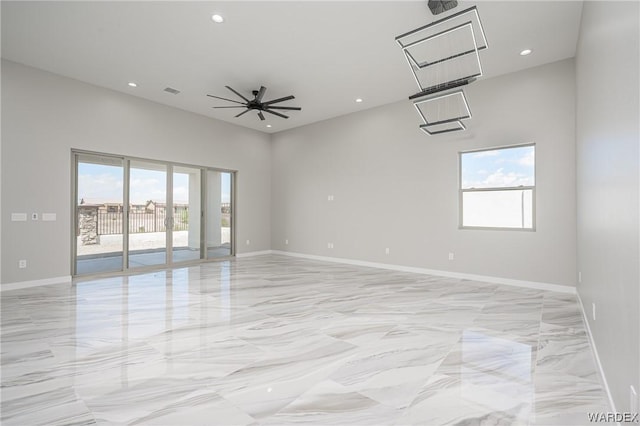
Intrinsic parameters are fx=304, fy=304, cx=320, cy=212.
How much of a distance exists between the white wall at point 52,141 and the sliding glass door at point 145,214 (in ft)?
0.85

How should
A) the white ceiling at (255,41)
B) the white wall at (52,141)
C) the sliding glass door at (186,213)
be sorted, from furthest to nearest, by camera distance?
the sliding glass door at (186,213)
the white wall at (52,141)
the white ceiling at (255,41)

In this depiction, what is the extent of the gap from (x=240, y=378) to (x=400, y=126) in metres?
5.71

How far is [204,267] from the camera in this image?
270 inches

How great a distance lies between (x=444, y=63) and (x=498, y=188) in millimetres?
2316

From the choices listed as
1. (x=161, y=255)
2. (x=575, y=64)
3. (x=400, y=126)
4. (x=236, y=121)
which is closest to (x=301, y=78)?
(x=400, y=126)

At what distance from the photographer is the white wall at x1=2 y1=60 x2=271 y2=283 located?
4.84m

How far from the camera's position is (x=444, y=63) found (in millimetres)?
4875

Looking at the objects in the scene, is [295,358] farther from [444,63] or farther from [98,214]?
[98,214]

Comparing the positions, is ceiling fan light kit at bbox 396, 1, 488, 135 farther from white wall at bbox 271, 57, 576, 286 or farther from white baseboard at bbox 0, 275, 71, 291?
white baseboard at bbox 0, 275, 71, 291

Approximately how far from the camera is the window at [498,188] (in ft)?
16.6

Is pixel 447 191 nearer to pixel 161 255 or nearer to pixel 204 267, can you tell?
pixel 204 267

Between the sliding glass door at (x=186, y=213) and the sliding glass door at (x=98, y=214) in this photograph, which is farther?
the sliding glass door at (x=186, y=213)

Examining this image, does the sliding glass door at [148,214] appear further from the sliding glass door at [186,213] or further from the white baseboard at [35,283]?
the white baseboard at [35,283]

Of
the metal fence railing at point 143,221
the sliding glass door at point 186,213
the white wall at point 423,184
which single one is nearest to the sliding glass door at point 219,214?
the sliding glass door at point 186,213
